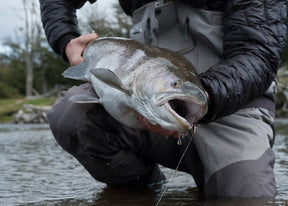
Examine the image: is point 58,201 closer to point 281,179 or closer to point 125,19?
point 281,179

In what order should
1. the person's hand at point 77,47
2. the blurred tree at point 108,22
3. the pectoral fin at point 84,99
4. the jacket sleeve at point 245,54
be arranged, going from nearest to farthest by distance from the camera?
1. the jacket sleeve at point 245,54
2. the pectoral fin at point 84,99
3. the person's hand at point 77,47
4. the blurred tree at point 108,22

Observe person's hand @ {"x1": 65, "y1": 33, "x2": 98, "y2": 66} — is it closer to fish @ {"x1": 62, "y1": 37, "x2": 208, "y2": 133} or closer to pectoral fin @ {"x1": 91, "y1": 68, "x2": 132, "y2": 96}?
fish @ {"x1": 62, "y1": 37, "x2": 208, "y2": 133}

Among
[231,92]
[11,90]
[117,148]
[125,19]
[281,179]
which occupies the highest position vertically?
[231,92]

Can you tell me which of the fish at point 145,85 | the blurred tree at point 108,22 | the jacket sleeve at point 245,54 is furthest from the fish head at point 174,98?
the blurred tree at point 108,22

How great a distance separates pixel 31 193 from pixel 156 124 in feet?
4.09

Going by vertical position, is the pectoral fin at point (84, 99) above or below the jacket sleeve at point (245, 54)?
below

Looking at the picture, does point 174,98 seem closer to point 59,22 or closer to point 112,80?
point 112,80

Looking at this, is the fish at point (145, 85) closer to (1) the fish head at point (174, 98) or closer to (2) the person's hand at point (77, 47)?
(1) the fish head at point (174, 98)

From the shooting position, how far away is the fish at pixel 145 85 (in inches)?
63.7

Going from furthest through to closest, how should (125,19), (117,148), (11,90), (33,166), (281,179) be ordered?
1. (11,90)
2. (125,19)
3. (33,166)
4. (281,179)
5. (117,148)

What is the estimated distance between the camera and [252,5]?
2.33 m

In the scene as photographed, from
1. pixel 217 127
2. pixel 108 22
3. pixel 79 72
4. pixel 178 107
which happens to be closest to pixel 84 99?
pixel 79 72

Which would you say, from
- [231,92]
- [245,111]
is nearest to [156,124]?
[231,92]

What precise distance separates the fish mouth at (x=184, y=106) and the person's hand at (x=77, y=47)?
107cm
